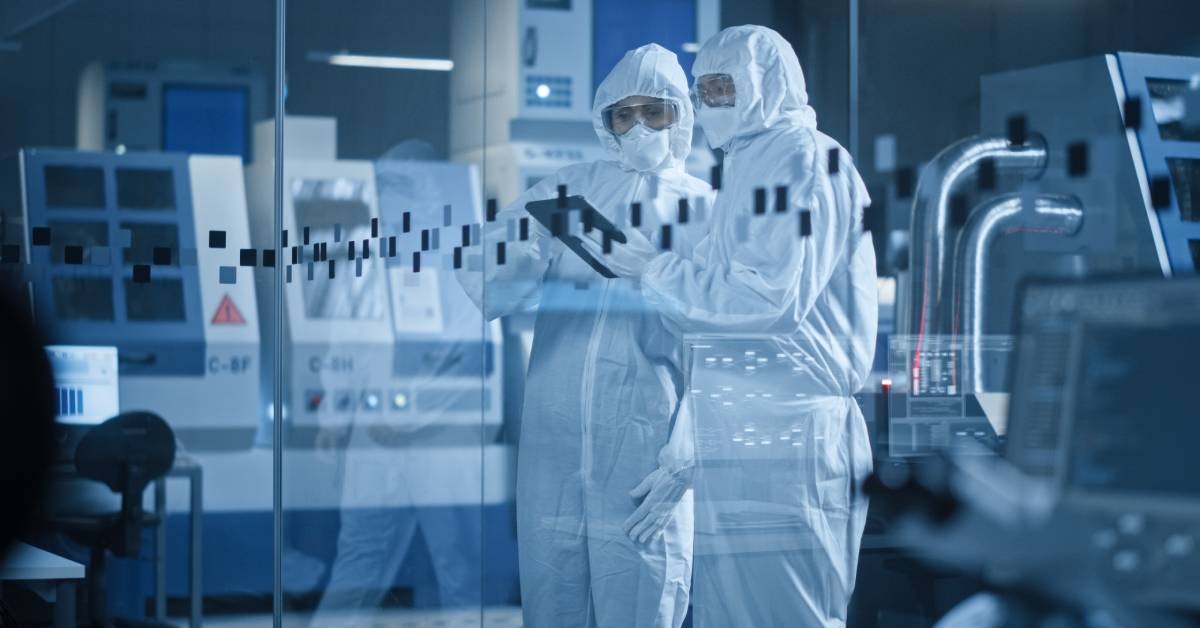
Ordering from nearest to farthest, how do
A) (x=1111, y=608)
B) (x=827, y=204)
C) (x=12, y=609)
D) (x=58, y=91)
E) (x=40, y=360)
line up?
(x=40, y=360) → (x=1111, y=608) → (x=827, y=204) → (x=12, y=609) → (x=58, y=91)

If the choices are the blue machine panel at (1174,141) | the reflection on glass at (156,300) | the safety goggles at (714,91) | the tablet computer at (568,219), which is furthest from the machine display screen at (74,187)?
the blue machine panel at (1174,141)

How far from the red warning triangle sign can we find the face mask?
1585 millimetres

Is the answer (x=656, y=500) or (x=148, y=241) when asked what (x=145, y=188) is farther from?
(x=656, y=500)

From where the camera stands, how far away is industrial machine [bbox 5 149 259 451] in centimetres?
332

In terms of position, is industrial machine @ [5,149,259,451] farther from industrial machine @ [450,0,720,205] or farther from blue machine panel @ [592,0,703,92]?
blue machine panel @ [592,0,703,92]

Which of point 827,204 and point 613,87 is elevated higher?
point 613,87

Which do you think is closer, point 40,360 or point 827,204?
point 40,360

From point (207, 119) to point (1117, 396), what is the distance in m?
2.79

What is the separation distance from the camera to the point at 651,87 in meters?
2.54

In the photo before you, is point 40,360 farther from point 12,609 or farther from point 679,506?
point 12,609

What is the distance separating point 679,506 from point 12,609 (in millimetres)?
1627

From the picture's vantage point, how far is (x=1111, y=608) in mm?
1085

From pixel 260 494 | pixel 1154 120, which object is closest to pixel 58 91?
pixel 260 494

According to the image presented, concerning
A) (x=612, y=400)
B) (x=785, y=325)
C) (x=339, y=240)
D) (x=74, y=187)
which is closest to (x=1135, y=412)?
(x=785, y=325)
